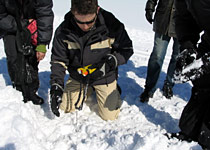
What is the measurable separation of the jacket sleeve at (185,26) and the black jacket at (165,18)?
0.73 meters

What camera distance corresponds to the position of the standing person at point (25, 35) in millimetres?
2463

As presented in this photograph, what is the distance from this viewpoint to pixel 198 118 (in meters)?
2.03

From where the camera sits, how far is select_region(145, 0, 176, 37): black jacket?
2.69 metres

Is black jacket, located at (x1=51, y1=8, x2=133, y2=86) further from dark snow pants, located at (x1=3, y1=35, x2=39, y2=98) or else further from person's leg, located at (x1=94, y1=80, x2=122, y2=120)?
dark snow pants, located at (x1=3, y1=35, x2=39, y2=98)

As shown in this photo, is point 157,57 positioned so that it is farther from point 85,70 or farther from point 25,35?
point 25,35

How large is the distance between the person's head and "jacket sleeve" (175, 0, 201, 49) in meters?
0.79

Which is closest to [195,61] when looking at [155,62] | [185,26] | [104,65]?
[185,26]

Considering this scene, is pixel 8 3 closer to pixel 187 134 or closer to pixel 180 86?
Result: pixel 187 134

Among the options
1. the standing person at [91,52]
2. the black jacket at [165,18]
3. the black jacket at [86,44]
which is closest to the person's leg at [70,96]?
the standing person at [91,52]

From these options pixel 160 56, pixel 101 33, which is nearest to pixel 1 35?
pixel 101 33

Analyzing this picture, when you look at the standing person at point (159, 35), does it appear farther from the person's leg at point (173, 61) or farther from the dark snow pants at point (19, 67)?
the dark snow pants at point (19, 67)

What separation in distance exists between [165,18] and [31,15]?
1.64m

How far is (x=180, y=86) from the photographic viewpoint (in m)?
3.67

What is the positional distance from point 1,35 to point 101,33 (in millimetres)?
1218
